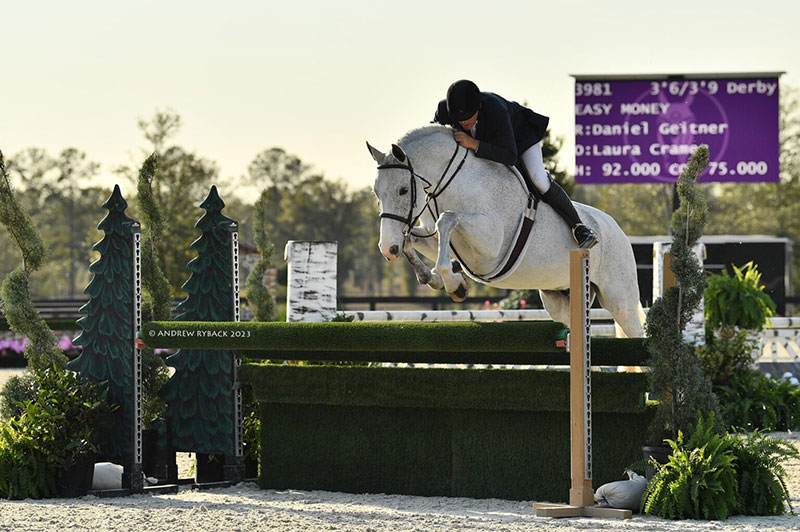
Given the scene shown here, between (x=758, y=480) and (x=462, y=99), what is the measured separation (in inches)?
87.2

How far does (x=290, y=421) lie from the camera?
636 centimetres

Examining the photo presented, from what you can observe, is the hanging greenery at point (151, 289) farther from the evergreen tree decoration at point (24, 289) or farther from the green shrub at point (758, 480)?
the green shrub at point (758, 480)

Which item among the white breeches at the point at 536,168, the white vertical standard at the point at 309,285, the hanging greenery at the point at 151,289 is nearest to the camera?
the white breeches at the point at 536,168

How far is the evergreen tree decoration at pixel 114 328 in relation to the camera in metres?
6.34

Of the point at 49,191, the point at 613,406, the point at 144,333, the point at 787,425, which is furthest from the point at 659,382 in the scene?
the point at 49,191

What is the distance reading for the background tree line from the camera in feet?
87.6

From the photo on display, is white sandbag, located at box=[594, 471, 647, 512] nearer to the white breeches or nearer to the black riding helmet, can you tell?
the white breeches

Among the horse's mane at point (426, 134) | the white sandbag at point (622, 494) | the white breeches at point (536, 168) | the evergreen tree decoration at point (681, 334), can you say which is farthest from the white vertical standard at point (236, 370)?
the evergreen tree decoration at point (681, 334)

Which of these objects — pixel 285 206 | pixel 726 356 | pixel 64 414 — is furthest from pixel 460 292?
pixel 285 206

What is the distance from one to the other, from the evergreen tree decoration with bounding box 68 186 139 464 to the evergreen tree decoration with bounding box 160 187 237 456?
38 centimetres

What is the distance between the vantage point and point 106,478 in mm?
6387

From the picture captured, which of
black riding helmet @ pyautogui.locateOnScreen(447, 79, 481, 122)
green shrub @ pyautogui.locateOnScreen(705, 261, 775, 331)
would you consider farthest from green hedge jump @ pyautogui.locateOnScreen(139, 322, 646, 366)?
green shrub @ pyautogui.locateOnScreen(705, 261, 775, 331)

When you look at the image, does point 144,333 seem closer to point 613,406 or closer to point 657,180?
point 613,406

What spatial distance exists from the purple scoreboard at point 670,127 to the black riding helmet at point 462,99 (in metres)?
8.73
